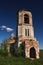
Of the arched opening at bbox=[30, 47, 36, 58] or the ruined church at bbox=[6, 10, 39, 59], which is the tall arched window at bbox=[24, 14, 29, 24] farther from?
the arched opening at bbox=[30, 47, 36, 58]

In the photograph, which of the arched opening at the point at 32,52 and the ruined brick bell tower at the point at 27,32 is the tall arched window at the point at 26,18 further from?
the arched opening at the point at 32,52

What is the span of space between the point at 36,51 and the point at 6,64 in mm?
10832

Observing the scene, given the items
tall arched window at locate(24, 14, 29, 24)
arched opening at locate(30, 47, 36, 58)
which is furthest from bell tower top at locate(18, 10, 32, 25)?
arched opening at locate(30, 47, 36, 58)

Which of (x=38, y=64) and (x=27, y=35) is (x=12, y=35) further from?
(x=38, y=64)

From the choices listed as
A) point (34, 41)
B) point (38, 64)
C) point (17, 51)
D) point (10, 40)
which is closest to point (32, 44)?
point (34, 41)

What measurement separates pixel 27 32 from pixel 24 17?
10.3 ft

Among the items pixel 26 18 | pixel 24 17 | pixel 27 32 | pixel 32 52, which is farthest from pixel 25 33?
pixel 32 52

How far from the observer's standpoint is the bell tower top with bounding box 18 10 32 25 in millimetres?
35844

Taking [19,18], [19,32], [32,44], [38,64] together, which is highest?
[19,18]

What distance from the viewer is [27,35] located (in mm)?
35469

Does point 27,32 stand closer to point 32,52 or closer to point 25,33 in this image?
point 25,33

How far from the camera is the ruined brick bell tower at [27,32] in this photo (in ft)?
108

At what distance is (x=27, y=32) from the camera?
35.8 m

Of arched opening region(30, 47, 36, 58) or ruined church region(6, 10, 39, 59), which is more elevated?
Answer: ruined church region(6, 10, 39, 59)
